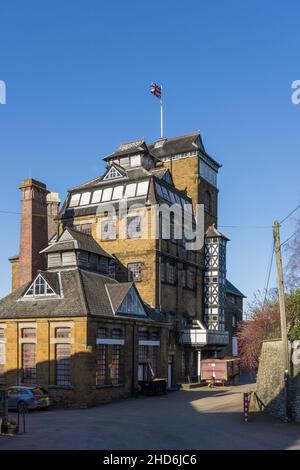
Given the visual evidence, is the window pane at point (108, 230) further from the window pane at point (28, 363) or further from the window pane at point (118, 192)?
the window pane at point (28, 363)

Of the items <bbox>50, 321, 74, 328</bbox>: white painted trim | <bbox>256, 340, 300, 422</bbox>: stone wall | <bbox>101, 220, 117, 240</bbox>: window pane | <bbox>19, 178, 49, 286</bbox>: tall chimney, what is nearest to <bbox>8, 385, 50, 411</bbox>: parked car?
<bbox>50, 321, 74, 328</bbox>: white painted trim

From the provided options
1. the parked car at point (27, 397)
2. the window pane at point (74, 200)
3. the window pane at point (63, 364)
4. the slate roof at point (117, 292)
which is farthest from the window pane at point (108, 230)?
the parked car at point (27, 397)

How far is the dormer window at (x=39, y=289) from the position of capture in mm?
34844

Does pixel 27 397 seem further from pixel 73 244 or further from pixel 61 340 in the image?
pixel 73 244

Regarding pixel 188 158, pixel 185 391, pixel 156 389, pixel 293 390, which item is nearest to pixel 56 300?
pixel 156 389

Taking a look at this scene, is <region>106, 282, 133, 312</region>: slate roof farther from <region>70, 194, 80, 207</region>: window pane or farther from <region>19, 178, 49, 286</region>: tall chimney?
<region>70, 194, 80, 207</region>: window pane

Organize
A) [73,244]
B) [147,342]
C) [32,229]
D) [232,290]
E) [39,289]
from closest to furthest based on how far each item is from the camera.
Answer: [39,289], [147,342], [73,244], [32,229], [232,290]

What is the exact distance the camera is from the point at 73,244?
39531 mm

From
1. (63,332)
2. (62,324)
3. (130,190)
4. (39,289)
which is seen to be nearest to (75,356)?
(63,332)

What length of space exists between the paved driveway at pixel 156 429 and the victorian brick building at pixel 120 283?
4.34 meters

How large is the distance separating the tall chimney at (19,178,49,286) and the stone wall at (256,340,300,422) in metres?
19.3

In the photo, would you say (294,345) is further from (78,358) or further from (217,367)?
(217,367)

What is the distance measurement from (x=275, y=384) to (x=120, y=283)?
14.2 meters
